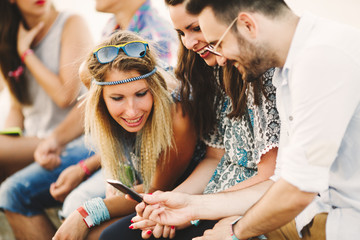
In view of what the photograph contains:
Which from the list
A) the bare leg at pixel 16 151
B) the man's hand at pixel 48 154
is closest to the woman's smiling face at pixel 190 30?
the man's hand at pixel 48 154

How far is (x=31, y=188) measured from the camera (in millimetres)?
2738

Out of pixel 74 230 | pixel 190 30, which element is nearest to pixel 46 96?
pixel 74 230

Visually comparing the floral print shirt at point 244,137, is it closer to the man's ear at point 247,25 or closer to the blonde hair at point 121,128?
the blonde hair at point 121,128

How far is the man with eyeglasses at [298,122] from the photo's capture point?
3.91 feet

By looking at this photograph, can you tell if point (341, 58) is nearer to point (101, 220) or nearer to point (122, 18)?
point (101, 220)

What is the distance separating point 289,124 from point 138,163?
97 cm

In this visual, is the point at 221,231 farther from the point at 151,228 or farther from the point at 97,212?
the point at 97,212

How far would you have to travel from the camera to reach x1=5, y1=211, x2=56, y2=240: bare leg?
272cm

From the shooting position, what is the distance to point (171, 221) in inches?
64.6

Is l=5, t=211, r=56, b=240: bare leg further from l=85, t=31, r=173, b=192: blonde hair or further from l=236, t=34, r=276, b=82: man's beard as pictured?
l=236, t=34, r=276, b=82: man's beard

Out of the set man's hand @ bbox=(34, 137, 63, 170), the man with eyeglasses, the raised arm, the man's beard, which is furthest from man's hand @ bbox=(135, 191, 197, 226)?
the raised arm

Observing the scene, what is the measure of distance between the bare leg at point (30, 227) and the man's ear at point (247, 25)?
2.03m

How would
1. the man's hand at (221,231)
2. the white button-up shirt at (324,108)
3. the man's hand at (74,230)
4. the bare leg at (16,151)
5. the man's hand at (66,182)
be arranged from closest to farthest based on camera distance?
the white button-up shirt at (324,108), the man's hand at (221,231), the man's hand at (74,230), the man's hand at (66,182), the bare leg at (16,151)

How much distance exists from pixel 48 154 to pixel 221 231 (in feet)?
5.37
